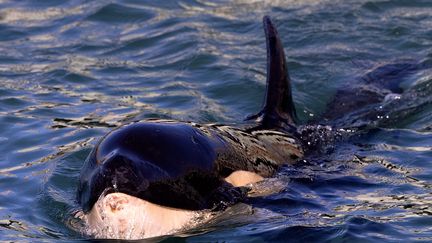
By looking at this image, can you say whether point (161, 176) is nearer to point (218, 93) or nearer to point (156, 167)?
point (156, 167)

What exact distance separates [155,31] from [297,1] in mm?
1976

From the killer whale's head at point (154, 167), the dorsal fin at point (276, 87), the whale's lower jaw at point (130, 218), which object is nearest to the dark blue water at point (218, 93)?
the whale's lower jaw at point (130, 218)

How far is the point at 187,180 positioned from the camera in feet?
18.6

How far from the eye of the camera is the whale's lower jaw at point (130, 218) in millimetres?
5312

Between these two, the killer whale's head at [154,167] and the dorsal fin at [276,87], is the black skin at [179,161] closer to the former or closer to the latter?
the killer whale's head at [154,167]

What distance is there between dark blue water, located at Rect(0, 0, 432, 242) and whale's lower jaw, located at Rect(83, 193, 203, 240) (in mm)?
140

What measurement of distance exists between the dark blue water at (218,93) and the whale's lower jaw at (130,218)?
0.14m

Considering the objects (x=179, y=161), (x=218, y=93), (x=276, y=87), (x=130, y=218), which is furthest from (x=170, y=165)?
(x=218, y=93)

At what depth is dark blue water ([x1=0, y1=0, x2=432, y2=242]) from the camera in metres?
6.34

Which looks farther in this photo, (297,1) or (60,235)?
(297,1)

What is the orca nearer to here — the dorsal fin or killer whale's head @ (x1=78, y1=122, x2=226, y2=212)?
killer whale's head @ (x1=78, y1=122, x2=226, y2=212)

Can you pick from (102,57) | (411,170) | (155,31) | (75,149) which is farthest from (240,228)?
(155,31)

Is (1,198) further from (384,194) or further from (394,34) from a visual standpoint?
(394,34)

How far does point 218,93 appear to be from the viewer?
9.87 m
